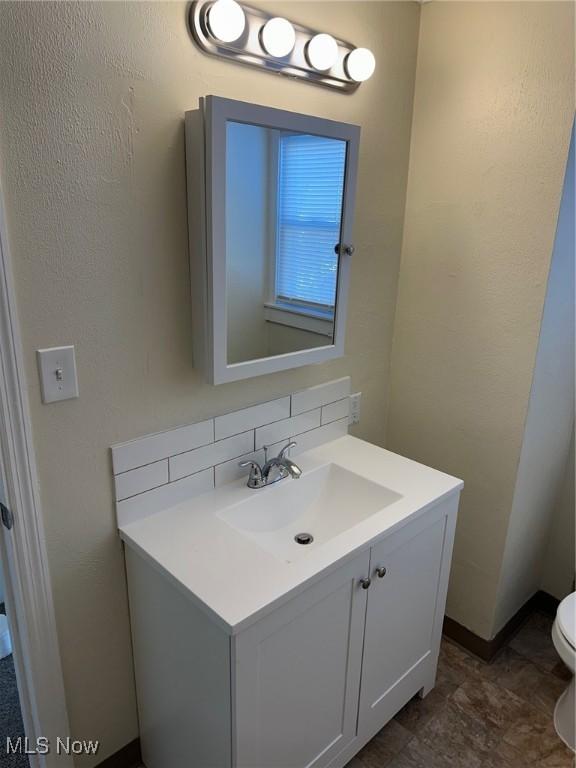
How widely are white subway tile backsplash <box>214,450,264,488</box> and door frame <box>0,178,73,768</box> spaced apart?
0.48m

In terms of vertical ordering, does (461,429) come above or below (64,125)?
below

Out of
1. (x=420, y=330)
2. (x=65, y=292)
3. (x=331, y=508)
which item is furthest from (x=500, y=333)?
(x=65, y=292)

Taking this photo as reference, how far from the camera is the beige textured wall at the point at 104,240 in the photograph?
1.02 m

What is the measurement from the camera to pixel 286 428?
1.66m

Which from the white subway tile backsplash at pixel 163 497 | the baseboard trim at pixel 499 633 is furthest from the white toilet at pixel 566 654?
the white subway tile backsplash at pixel 163 497

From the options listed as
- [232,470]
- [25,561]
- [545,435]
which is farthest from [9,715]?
[545,435]

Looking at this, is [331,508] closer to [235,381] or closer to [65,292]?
[235,381]

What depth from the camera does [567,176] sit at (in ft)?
4.88

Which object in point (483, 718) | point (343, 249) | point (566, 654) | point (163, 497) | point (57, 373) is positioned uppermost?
point (343, 249)

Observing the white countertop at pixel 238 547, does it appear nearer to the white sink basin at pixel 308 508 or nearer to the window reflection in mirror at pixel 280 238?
the white sink basin at pixel 308 508

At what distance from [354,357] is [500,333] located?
0.48 meters

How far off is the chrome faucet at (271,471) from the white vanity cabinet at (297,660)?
0.34 meters

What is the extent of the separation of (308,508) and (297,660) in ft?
1.54

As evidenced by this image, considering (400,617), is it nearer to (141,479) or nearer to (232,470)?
(232,470)
